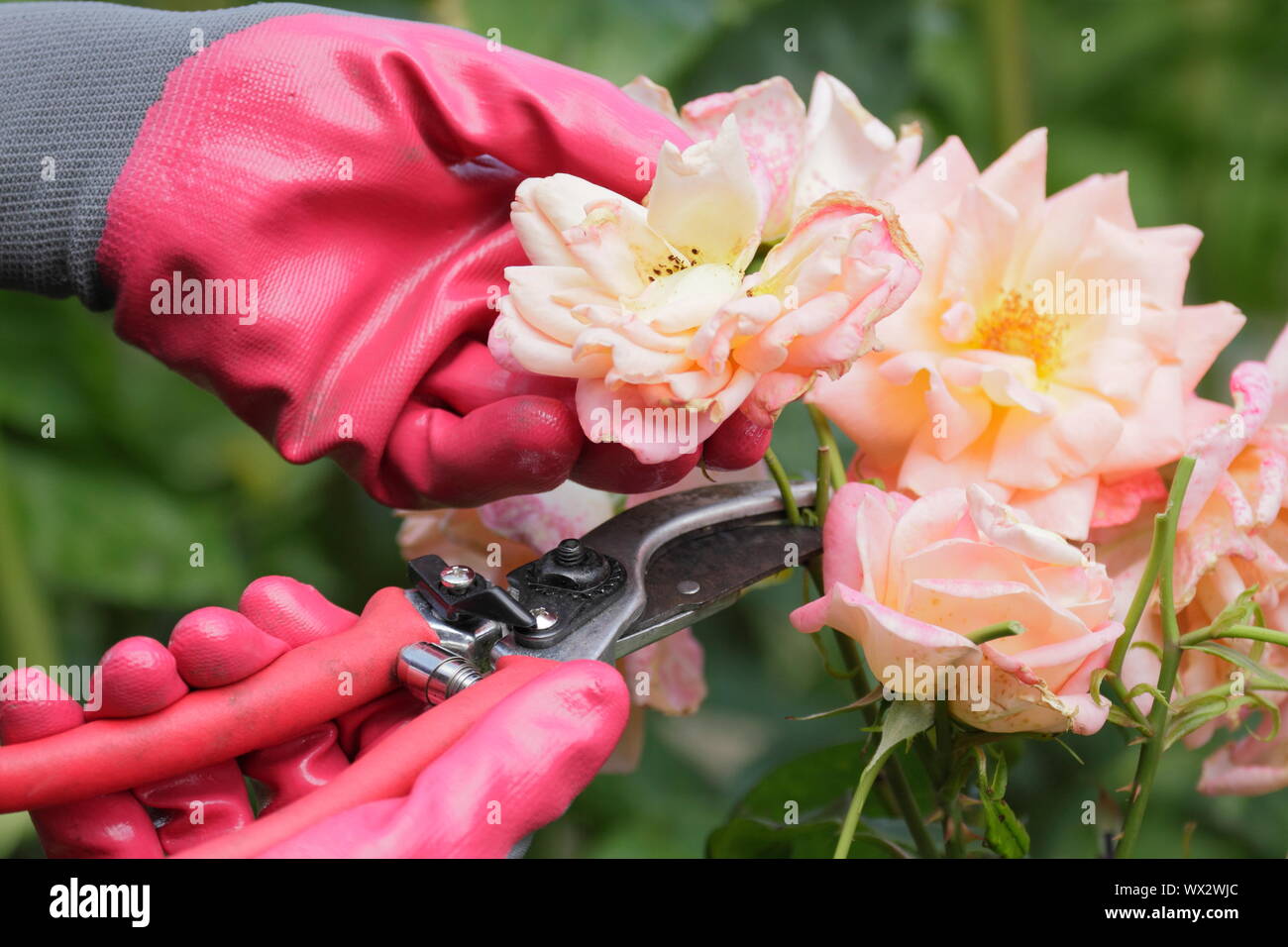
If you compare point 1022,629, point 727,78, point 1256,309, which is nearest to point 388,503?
point 1022,629

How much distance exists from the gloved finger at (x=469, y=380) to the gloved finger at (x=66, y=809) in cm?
17

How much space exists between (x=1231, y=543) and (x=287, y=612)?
1.04 feet

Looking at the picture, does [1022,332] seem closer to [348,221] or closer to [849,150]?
[849,150]

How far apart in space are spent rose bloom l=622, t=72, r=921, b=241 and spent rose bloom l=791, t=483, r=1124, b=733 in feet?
0.46

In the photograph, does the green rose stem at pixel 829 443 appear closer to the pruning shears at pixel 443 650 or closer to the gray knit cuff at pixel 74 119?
the pruning shears at pixel 443 650

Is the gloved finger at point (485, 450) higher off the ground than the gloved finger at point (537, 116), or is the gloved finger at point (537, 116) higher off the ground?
the gloved finger at point (537, 116)

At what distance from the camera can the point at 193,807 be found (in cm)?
38

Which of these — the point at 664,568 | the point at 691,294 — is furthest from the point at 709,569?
the point at 691,294

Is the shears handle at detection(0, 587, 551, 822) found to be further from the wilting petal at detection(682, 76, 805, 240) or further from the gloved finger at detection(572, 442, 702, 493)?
the wilting petal at detection(682, 76, 805, 240)

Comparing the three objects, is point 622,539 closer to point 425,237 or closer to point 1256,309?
point 425,237

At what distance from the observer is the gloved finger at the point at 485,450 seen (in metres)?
0.42

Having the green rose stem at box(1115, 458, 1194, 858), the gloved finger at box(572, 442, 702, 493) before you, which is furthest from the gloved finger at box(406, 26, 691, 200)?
the green rose stem at box(1115, 458, 1194, 858)

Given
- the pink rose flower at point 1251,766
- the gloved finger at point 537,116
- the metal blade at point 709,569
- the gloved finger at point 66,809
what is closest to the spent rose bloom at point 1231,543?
the pink rose flower at point 1251,766

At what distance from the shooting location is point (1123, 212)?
1.62 feet
